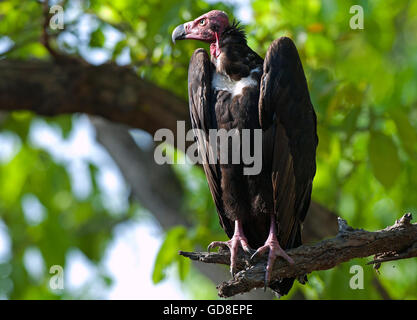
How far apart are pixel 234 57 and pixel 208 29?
0.31 meters

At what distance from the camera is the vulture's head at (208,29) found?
4703 mm

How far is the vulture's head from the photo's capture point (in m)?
4.70

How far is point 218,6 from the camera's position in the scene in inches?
244

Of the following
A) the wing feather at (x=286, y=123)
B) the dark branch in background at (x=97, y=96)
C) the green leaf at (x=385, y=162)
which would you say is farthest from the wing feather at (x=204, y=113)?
the dark branch in background at (x=97, y=96)

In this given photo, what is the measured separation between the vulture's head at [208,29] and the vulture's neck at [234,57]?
0.04 m

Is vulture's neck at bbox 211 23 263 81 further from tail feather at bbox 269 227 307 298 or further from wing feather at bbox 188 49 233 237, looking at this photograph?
tail feather at bbox 269 227 307 298

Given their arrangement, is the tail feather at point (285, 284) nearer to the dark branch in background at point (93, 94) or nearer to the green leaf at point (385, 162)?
the green leaf at point (385, 162)

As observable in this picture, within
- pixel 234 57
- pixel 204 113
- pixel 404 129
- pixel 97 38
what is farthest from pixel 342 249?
pixel 97 38

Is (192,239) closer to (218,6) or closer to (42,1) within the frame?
(218,6)

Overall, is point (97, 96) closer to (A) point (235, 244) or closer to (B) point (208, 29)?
(B) point (208, 29)

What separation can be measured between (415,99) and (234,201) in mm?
4778

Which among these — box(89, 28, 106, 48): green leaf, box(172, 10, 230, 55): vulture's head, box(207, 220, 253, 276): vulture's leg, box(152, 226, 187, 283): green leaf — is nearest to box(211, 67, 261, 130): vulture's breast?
box(172, 10, 230, 55): vulture's head

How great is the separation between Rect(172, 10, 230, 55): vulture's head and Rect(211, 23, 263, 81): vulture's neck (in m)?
0.04

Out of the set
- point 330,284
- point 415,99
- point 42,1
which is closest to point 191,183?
point 415,99
